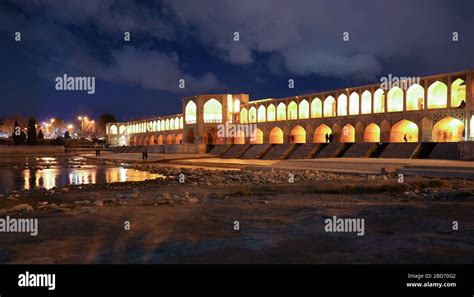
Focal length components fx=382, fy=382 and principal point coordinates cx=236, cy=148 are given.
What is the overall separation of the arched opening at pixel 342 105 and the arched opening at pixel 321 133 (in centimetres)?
186

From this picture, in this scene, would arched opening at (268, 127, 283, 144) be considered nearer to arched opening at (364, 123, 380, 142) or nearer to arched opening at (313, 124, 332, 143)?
arched opening at (313, 124, 332, 143)

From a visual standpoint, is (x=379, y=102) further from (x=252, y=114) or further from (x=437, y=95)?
(x=252, y=114)

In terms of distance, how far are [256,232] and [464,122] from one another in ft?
75.8

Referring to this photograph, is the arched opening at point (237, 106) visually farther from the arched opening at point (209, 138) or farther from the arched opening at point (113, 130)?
the arched opening at point (113, 130)

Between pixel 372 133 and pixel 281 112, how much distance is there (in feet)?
32.7

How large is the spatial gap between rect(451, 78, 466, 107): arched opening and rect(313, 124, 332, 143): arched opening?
10.8 metres

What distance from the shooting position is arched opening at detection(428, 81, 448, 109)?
24941 mm

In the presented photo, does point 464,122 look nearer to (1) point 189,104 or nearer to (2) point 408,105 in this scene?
(2) point 408,105

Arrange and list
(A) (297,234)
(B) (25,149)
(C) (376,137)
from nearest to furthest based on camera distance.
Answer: (A) (297,234), (C) (376,137), (B) (25,149)

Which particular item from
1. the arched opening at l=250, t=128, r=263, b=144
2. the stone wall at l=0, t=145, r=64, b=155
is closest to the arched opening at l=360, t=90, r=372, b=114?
the arched opening at l=250, t=128, r=263, b=144

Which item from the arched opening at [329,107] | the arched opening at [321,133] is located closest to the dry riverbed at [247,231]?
the arched opening at [329,107]

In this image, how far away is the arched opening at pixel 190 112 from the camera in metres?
43.8

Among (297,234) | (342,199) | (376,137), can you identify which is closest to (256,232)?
(297,234)
